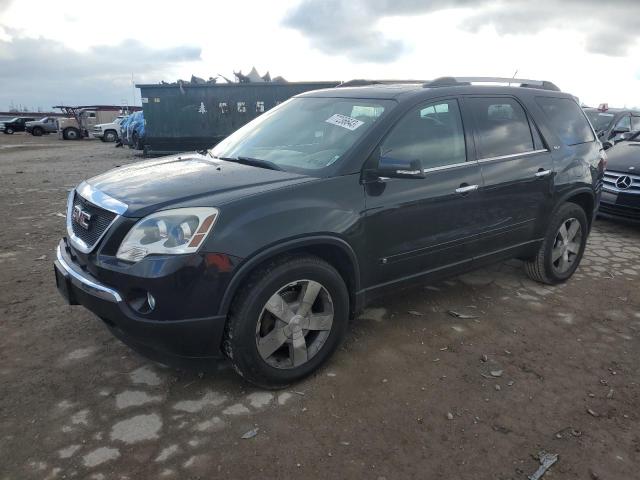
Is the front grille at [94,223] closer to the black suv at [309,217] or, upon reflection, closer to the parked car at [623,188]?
the black suv at [309,217]

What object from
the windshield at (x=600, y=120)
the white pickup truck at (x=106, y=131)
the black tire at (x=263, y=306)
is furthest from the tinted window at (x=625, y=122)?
the white pickup truck at (x=106, y=131)

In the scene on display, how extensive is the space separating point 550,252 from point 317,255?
8.55ft

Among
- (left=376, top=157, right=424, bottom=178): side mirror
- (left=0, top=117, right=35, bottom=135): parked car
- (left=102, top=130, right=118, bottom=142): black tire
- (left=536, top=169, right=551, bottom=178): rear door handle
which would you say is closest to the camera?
(left=376, top=157, right=424, bottom=178): side mirror

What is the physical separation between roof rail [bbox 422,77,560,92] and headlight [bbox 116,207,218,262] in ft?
6.85

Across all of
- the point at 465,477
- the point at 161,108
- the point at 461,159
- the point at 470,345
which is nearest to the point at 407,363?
the point at 470,345

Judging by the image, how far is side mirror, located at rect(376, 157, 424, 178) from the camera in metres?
3.06

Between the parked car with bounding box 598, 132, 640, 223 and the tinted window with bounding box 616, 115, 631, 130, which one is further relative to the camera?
the tinted window with bounding box 616, 115, 631, 130

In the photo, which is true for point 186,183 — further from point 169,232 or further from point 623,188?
point 623,188

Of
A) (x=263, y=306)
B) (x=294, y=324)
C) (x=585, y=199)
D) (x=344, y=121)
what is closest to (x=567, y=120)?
(x=585, y=199)

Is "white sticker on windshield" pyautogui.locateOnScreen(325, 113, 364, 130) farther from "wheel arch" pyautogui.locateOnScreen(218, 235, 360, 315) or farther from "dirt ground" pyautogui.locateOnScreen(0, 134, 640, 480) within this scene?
"dirt ground" pyautogui.locateOnScreen(0, 134, 640, 480)

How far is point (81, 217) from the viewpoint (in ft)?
10.1

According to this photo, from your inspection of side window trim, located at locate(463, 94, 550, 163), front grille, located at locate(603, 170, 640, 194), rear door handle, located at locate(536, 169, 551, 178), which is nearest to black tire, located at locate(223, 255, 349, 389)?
side window trim, located at locate(463, 94, 550, 163)

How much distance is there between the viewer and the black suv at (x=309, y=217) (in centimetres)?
263

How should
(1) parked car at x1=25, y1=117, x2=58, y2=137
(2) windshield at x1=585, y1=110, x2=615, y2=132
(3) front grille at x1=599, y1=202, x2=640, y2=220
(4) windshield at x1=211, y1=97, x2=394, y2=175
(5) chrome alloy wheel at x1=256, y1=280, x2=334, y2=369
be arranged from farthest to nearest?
(1) parked car at x1=25, y1=117, x2=58, y2=137 < (2) windshield at x1=585, y1=110, x2=615, y2=132 < (3) front grille at x1=599, y1=202, x2=640, y2=220 < (4) windshield at x1=211, y1=97, x2=394, y2=175 < (5) chrome alloy wheel at x1=256, y1=280, x2=334, y2=369
